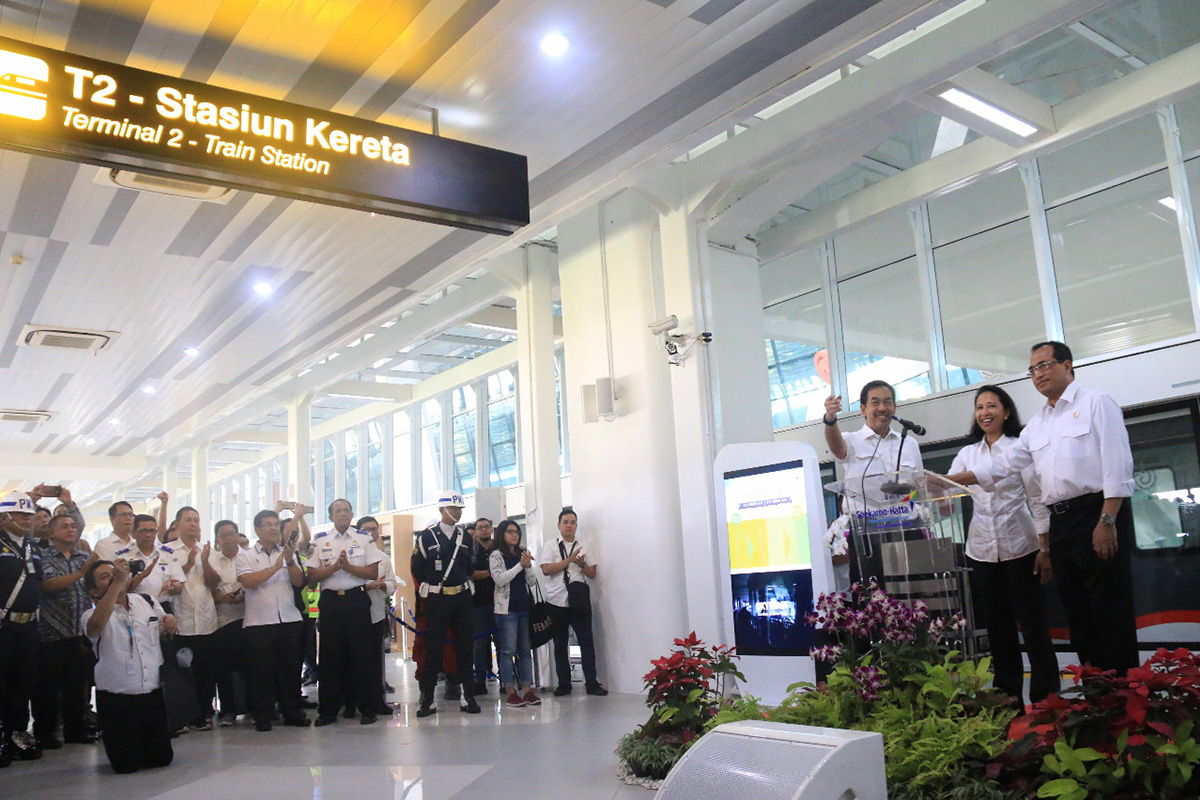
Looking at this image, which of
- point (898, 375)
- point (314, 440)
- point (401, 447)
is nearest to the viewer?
point (898, 375)

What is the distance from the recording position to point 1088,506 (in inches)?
150

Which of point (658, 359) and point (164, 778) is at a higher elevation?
point (658, 359)

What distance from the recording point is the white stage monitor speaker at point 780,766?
2549mm

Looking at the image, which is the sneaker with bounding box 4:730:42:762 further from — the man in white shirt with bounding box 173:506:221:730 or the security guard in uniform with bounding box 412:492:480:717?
the security guard in uniform with bounding box 412:492:480:717

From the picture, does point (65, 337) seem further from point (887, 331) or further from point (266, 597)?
point (887, 331)

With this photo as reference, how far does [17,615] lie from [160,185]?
2.93m

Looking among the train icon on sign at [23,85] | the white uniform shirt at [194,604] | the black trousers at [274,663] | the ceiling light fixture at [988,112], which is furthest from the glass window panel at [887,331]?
the train icon on sign at [23,85]

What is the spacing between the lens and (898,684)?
394 centimetres

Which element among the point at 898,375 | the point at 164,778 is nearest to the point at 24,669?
the point at 164,778

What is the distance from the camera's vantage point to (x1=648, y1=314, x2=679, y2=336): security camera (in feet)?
25.0

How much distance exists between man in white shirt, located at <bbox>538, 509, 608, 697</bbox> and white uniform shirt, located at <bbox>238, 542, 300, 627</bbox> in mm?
2232

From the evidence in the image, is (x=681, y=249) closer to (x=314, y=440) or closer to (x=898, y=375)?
(x=898, y=375)

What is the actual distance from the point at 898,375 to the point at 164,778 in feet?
22.5

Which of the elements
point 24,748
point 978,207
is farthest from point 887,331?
point 24,748
